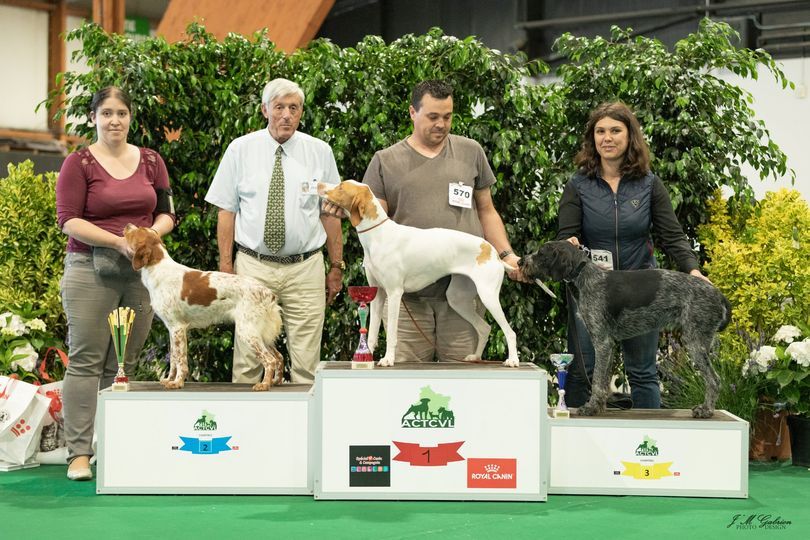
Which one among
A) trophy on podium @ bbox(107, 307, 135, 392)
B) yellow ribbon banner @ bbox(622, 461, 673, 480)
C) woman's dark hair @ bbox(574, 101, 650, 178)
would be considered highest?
woman's dark hair @ bbox(574, 101, 650, 178)

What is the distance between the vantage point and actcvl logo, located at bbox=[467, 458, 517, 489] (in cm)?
374

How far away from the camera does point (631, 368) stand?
4.38 metres

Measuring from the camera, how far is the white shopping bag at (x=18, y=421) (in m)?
4.41

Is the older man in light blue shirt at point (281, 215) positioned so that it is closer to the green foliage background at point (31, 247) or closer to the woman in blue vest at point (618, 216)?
the woman in blue vest at point (618, 216)

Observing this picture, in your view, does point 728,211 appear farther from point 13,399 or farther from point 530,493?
point 13,399

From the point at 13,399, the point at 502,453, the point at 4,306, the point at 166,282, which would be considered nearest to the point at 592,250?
the point at 502,453

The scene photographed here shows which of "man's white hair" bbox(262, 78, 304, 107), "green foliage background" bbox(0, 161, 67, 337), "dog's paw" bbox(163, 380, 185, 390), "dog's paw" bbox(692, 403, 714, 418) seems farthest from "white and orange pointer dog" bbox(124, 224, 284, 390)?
"dog's paw" bbox(692, 403, 714, 418)

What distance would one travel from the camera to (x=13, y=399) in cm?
445

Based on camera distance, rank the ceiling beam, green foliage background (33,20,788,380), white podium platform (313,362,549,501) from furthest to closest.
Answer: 1. the ceiling beam
2. green foliage background (33,20,788,380)
3. white podium platform (313,362,549,501)

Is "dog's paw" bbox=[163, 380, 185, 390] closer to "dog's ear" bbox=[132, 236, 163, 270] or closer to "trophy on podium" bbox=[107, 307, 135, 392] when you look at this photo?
"trophy on podium" bbox=[107, 307, 135, 392]

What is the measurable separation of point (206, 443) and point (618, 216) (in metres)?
2.05

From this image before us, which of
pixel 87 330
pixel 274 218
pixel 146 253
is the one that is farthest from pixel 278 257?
pixel 87 330

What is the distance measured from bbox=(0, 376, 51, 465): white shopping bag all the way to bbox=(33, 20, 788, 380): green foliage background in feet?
3.14

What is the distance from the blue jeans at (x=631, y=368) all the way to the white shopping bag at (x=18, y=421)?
255 cm
